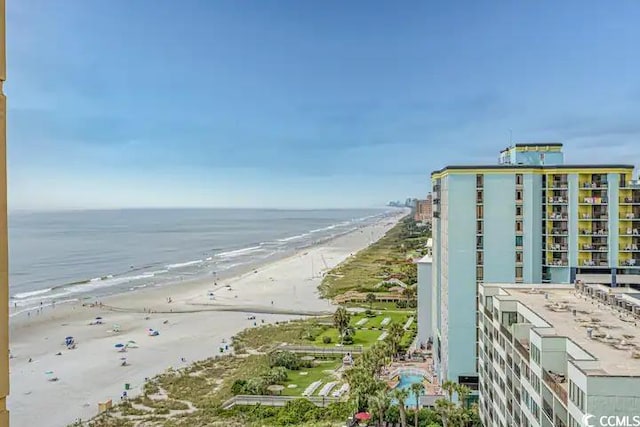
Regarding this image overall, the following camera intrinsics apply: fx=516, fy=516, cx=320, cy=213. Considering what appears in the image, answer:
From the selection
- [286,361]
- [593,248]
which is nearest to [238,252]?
[286,361]

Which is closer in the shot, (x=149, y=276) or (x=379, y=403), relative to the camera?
(x=379, y=403)

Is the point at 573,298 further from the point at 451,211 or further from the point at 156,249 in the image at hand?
the point at 156,249

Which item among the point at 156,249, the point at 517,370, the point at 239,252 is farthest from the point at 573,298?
→ the point at 156,249

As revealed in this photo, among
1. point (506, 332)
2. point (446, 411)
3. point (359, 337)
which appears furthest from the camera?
point (359, 337)

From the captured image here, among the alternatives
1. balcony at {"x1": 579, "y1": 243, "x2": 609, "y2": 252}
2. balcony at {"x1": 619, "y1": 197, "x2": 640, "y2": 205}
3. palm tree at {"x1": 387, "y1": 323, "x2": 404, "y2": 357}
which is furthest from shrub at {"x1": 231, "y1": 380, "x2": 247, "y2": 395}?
balcony at {"x1": 619, "y1": 197, "x2": 640, "y2": 205}

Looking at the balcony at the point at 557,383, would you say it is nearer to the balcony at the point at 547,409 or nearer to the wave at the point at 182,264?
the balcony at the point at 547,409

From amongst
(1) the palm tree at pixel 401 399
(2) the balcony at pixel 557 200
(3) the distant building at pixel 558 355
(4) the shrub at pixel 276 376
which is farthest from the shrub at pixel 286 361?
(2) the balcony at pixel 557 200

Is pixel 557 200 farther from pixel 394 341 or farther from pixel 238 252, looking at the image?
pixel 238 252
